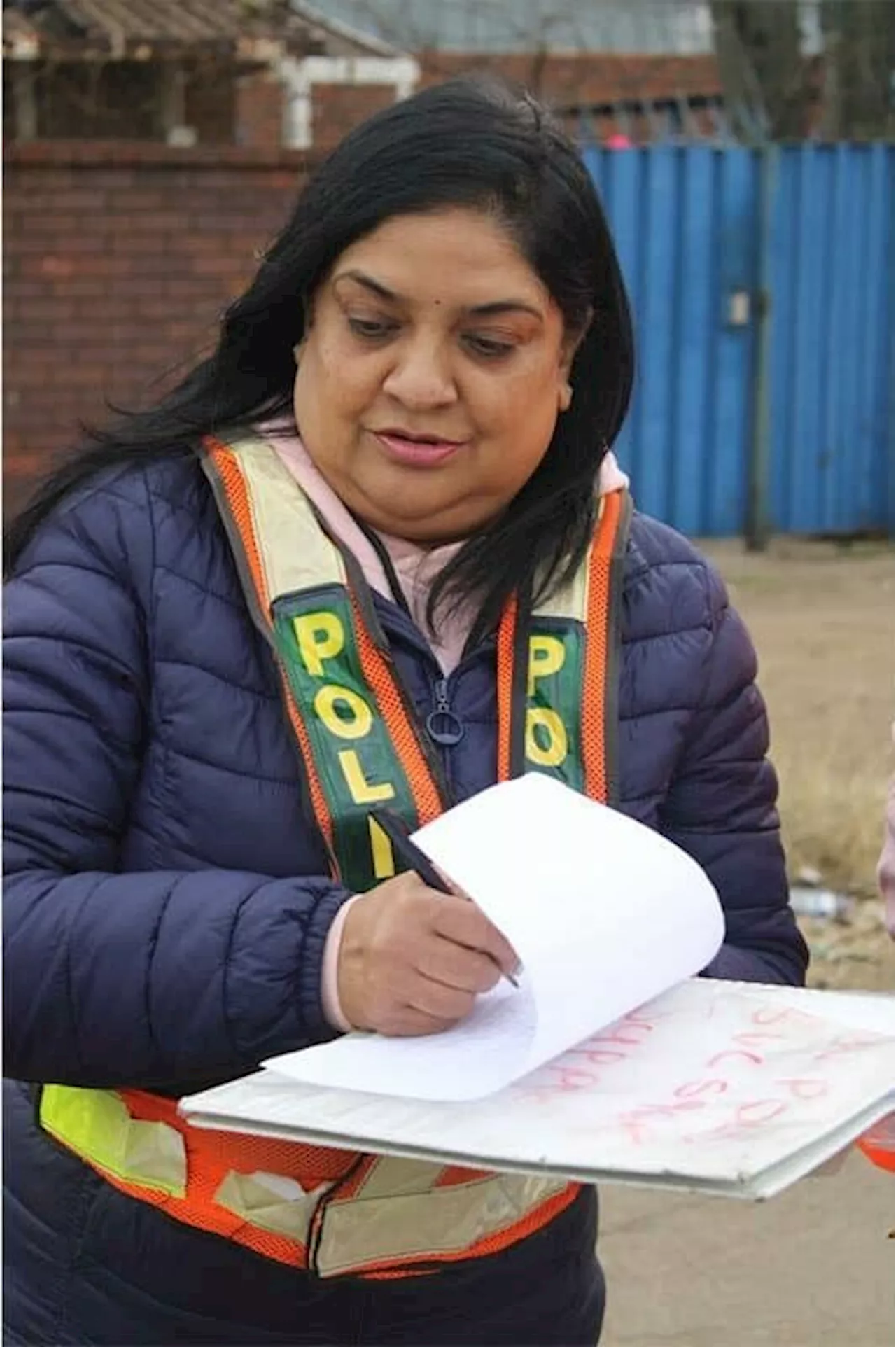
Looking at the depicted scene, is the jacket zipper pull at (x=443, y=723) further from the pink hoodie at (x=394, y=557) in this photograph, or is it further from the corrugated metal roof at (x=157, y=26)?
the corrugated metal roof at (x=157, y=26)

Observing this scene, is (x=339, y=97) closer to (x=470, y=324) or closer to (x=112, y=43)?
(x=112, y=43)

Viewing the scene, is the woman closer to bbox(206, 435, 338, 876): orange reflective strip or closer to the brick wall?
bbox(206, 435, 338, 876): orange reflective strip

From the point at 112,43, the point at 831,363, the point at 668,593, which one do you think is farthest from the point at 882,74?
the point at 668,593

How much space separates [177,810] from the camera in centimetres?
169

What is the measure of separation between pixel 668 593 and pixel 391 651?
25 centimetres

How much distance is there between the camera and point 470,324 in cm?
→ 169

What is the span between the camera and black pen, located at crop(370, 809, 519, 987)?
152 cm

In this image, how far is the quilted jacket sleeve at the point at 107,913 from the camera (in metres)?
1.60

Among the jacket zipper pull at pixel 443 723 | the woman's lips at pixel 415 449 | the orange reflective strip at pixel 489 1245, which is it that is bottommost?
the orange reflective strip at pixel 489 1245

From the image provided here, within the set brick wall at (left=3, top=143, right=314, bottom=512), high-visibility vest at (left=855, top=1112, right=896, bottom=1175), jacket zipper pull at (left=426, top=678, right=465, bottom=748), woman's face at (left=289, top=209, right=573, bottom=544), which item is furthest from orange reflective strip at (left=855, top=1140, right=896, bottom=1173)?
brick wall at (left=3, top=143, right=314, bottom=512)

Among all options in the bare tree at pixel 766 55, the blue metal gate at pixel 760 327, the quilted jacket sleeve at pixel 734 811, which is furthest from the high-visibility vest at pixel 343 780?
the bare tree at pixel 766 55

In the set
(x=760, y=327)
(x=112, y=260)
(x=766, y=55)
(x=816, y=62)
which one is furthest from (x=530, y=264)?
(x=816, y=62)

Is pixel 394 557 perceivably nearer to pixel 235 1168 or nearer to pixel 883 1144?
pixel 235 1168

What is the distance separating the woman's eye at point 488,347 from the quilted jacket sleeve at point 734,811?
0.29 metres
